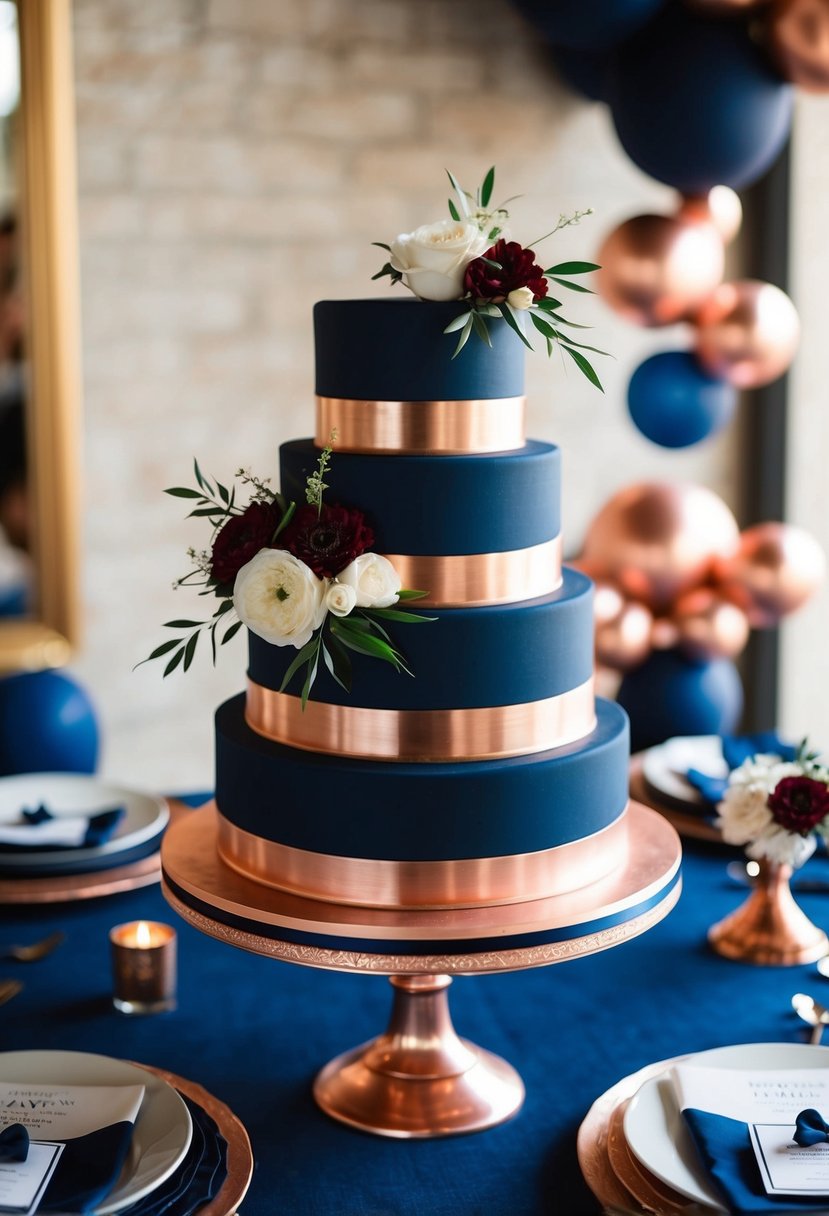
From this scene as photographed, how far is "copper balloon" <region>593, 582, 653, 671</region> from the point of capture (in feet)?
9.69

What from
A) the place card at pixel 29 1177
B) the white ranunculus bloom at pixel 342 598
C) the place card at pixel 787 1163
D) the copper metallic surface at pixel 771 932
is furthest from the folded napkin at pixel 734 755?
the place card at pixel 29 1177

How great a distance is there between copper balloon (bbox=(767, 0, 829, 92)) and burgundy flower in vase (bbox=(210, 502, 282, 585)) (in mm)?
1822

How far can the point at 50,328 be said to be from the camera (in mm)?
3283

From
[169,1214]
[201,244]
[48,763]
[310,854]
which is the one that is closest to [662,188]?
[201,244]

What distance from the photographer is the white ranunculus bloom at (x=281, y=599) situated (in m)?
1.37

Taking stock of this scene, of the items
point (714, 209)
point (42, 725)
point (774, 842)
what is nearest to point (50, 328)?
point (42, 725)

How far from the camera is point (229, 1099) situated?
4.93 ft

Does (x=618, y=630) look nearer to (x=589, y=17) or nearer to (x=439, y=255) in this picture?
(x=589, y=17)

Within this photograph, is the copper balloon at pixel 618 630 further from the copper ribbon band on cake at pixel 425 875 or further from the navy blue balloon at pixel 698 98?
the copper ribbon band on cake at pixel 425 875

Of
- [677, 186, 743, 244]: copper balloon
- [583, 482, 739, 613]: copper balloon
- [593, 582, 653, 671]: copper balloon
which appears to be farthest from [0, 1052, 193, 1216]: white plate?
[677, 186, 743, 244]: copper balloon

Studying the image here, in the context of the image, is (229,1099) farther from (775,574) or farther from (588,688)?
(775,574)

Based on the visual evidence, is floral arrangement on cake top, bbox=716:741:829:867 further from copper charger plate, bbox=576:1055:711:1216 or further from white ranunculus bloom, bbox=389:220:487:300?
white ranunculus bloom, bbox=389:220:487:300

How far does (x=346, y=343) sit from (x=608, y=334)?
2486 millimetres

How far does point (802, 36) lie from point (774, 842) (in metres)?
1.71
